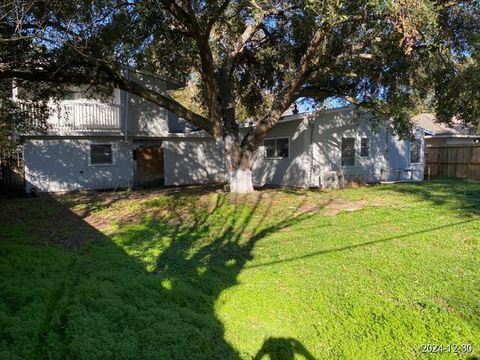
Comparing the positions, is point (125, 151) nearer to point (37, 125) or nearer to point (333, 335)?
point (37, 125)

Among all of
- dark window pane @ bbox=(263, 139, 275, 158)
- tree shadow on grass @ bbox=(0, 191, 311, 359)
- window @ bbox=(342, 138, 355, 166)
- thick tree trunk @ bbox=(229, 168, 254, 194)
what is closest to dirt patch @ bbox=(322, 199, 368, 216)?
tree shadow on grass @ bbox=(0, 191, 311, 359)

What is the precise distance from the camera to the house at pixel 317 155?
16.3 meters

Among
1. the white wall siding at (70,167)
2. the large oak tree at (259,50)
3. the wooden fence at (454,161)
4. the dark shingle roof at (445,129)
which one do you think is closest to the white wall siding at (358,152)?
the wooden fence at (454,161)

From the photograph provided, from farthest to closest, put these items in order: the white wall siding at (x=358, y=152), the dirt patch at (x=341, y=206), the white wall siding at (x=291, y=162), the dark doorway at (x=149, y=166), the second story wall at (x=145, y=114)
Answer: the dark doorway at (x=149, y=166) < the second story wall at (x=145, y=114) < the white wall siding at (x=358, y=152) < the white wall siding at (x=291, y=162) < the dirt patch at (x=341, y=206)

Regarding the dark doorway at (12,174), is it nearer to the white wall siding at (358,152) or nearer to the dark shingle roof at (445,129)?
the white wall siding at (358,152)

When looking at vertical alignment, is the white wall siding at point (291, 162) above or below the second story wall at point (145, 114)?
below

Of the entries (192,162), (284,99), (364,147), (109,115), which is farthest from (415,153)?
(109,115)

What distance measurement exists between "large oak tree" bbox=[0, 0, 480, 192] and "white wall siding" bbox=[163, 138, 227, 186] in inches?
173

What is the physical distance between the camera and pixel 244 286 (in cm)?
532

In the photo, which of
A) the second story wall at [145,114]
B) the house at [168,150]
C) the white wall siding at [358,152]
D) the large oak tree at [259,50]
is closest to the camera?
the large oak tree at [259,50]

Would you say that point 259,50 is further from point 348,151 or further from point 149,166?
point 149,166

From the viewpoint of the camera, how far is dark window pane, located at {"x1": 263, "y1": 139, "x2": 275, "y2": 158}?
59.4 ft

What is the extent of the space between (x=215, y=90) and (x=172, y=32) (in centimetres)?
203

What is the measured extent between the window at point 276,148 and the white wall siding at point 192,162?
2.30 m
